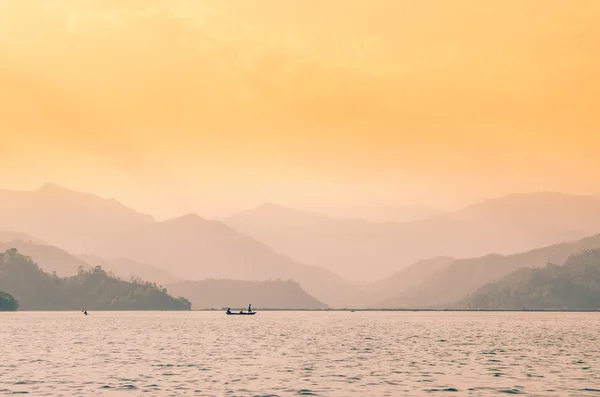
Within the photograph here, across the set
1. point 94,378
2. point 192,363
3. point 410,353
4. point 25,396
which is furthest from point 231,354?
point 25,396

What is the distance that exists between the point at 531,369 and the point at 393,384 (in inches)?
1071

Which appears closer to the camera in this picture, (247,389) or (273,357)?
(247,389)

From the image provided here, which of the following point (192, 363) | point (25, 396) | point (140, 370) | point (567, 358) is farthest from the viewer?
point (567, 358)

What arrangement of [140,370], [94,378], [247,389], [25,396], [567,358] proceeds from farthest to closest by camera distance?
[567,358] → [140,370] → [94,378] → [247,389] → [25,396]

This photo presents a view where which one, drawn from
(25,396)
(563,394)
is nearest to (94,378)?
(25,396)

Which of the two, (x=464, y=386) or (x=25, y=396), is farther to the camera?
(x=464, y=386)

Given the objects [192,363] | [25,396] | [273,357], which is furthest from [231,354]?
[25,396]

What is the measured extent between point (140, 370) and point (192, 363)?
12.3m

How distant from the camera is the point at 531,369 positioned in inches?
4424

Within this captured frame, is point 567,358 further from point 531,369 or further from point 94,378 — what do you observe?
point 94,378

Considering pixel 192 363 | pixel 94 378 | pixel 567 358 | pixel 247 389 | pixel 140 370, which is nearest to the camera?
pixel 247 389

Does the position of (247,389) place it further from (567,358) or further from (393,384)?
(567,358)

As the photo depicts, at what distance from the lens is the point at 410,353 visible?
145 meters

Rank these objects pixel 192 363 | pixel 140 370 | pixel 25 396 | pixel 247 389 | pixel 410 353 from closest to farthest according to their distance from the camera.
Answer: pixel 25 396 < pixel 247 389 < pixel 140 370 < pixel 192 363 < pixel 410 353
